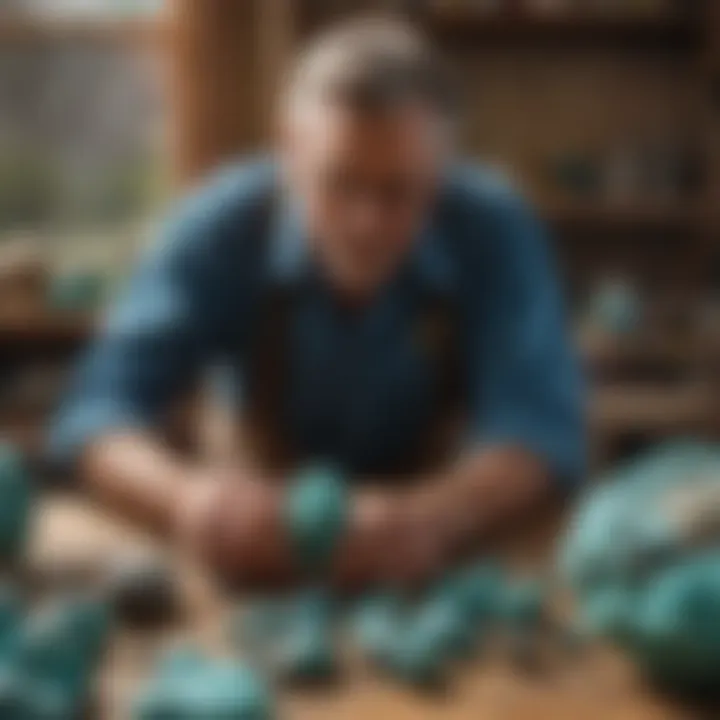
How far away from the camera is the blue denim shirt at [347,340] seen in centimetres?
81

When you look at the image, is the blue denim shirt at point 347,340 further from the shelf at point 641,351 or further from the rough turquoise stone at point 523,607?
the shelf at point 641,351

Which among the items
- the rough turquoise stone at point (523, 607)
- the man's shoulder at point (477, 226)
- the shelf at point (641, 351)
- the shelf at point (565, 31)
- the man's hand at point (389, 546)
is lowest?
the rough turquoise stone at point (523, 607)

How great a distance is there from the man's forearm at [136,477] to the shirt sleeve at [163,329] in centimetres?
3

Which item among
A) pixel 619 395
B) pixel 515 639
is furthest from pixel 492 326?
pixel 619 395

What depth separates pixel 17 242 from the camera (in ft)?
4.32

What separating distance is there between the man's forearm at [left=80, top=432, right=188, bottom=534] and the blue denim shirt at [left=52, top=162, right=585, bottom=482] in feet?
0.08

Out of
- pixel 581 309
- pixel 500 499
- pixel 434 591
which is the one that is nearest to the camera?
pixel 434 591

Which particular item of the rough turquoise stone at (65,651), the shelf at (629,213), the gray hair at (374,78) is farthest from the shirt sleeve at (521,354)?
the shelf at (629,213)

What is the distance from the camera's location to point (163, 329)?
0.83m

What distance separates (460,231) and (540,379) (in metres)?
0.10

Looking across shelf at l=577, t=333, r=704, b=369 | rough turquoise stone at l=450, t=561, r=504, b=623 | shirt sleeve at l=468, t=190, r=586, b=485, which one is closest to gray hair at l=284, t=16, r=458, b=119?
shirt sleeve at l=468, t=190, r=586, b=485

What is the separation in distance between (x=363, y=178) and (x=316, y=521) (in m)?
0.19

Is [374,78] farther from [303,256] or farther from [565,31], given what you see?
[565,31]

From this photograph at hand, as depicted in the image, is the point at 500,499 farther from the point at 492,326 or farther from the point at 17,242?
the point at 17,242
